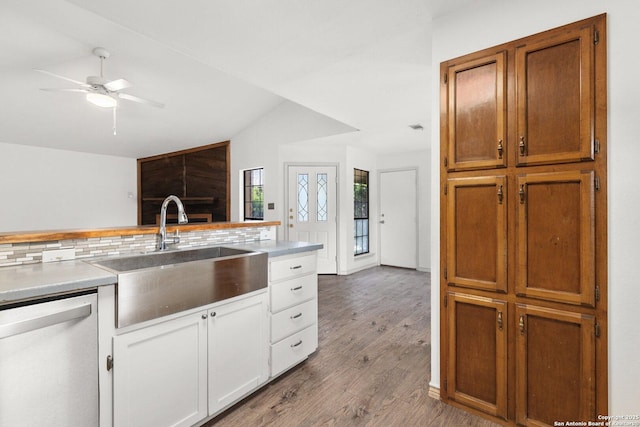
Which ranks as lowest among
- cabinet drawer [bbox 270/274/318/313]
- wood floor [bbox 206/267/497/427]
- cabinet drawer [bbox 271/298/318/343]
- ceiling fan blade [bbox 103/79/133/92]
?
wood floor [bbox 206/267/497/427]

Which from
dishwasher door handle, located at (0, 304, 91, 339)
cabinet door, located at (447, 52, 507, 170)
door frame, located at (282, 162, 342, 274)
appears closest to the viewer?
dishwasher door handle, located at (0, 304, 91, 339)

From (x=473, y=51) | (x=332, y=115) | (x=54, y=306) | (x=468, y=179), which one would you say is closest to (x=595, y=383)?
(x=468, y=179)

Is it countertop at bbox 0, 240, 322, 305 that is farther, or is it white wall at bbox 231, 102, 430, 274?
white wall at bbox 231, 102, 430, 274

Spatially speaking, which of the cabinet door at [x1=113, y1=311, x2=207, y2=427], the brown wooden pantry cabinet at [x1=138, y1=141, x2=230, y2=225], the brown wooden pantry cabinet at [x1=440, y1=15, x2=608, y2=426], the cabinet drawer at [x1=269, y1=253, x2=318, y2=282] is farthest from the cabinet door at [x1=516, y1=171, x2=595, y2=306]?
the brown wooden pantry cabinet at [x1=138, y1=141, x2=230, y2=225]

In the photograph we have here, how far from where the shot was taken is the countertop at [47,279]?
1122mm

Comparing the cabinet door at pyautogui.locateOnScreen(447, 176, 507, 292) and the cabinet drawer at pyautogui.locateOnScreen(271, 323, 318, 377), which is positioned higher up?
the cabinet door at pyautogui.locateOnScreen(447, 176, 507, 292)

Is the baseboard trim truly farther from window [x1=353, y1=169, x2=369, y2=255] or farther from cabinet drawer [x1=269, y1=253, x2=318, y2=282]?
window [x1=353, y1=169, x2=369, y2=255]

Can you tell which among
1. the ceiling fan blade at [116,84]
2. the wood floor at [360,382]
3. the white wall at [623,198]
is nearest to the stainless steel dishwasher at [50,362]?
the wood floor at [360,382]

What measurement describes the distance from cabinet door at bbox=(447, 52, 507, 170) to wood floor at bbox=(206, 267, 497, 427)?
1.46 meters

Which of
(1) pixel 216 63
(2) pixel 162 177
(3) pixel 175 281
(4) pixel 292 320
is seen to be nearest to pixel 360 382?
(4) pixel 292 320

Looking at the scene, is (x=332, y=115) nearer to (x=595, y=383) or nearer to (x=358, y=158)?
(x=358, y=158)

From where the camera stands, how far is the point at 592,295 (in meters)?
1.46

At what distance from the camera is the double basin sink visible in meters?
1.36

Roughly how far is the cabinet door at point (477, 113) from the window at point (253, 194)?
4.31m
